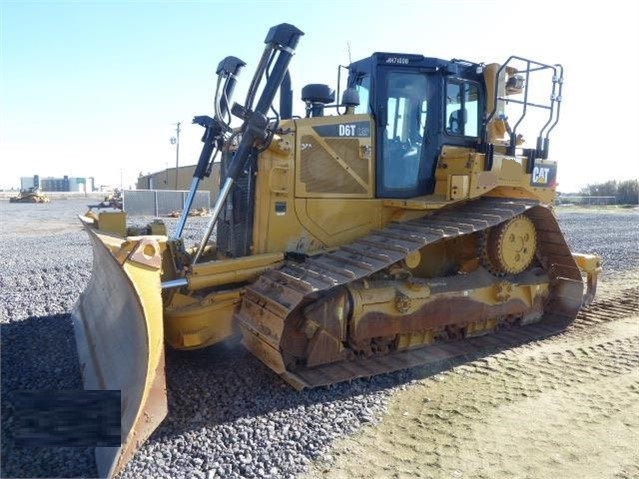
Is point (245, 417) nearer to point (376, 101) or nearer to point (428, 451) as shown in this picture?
point (428, 451)

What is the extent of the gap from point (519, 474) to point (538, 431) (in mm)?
671

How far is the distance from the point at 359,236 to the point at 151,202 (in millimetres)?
21189

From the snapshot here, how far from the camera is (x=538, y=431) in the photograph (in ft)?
12.5

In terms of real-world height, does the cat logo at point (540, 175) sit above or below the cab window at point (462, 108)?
below

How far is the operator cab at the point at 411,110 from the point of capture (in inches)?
222

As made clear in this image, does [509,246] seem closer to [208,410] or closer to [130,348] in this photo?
[208,410]

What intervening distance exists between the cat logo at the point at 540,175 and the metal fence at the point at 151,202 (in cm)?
1894

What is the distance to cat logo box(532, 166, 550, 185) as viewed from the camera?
6566 mm

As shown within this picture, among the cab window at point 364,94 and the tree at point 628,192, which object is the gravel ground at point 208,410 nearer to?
the cab window at point 364,94

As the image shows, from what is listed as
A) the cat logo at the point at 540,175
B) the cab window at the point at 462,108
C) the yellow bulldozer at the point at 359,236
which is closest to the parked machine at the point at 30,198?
the yellow bulldozer at the point at 359,236

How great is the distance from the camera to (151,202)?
2509cm

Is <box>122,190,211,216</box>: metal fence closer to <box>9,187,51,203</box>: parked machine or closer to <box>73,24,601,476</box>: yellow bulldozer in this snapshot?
<box>73,24,601,476</box>: yellow bulldozer

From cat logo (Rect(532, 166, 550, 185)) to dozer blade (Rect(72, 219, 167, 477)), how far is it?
191 inches

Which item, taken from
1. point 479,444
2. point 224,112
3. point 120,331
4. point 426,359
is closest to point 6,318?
point 120,331
